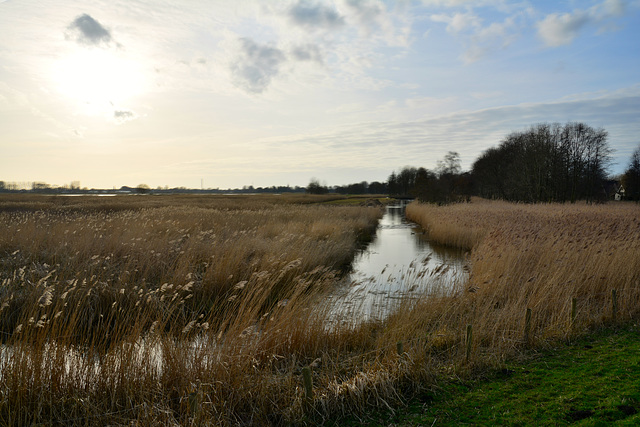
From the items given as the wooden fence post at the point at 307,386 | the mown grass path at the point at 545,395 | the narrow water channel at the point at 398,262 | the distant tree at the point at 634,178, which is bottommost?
the narrow water channel at the point at 398,262

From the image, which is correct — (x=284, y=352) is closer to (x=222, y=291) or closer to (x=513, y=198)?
(x=222, y=291)

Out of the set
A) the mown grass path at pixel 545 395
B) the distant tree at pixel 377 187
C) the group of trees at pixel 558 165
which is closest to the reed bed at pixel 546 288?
the mown grass path at pixel 545 395

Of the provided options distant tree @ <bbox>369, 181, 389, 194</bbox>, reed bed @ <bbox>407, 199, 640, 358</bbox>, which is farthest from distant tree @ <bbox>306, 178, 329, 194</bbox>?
reed bed @ <bbox>407, 199, 640, 358</bbox>

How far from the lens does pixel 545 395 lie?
3.87m

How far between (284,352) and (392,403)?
169cm

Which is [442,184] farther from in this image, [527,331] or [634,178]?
[527,331]

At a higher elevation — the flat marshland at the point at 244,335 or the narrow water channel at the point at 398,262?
the flat marshland at the point at 244,335

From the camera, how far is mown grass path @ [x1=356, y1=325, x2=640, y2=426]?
347 centimetres

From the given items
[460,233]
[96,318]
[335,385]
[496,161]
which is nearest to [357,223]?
[460,233]

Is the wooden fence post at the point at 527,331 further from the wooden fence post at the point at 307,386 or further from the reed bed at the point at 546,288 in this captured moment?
the wooden fence post at the point at 307,386

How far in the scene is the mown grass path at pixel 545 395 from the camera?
3.47 meters

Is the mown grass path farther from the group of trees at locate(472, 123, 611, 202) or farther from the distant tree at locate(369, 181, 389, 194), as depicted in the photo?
the distant tree at locate(369, 181, 389, 194)

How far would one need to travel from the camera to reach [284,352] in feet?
16.5

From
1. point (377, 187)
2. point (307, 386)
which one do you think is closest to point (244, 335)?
point (307, 386)
